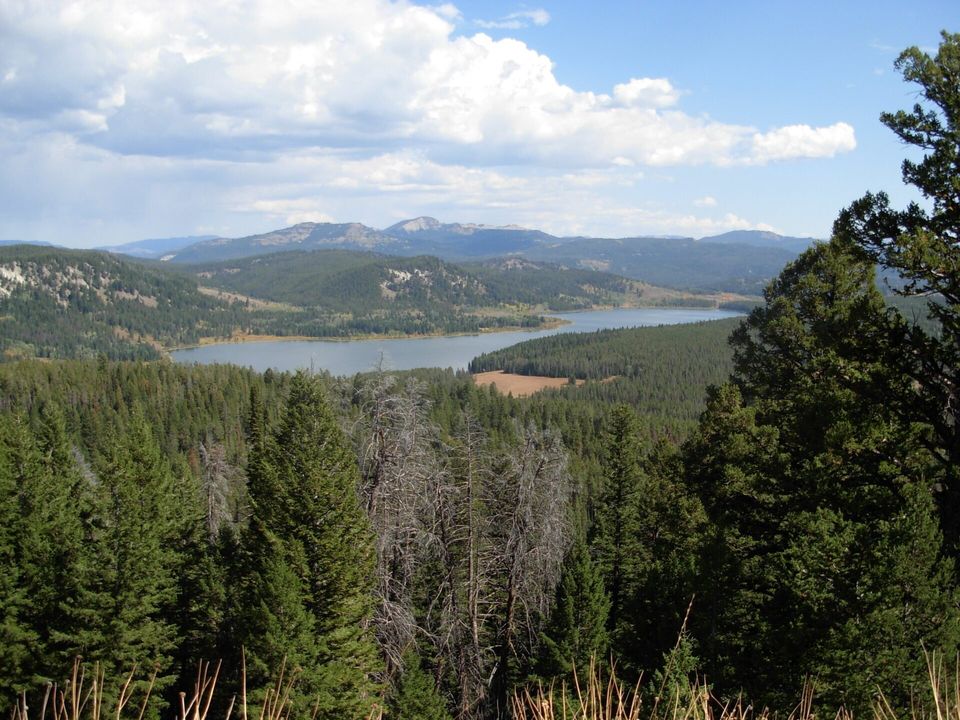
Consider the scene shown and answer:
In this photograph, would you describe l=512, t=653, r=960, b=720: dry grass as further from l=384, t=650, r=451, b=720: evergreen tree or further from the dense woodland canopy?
l=384, t=650, r=451, b=720: evergreen tree

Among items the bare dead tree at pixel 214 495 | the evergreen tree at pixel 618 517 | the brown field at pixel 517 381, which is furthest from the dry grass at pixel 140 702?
the brown field at pixel 517 381

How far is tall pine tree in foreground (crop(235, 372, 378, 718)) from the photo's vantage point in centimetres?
1154

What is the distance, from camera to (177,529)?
1777 cm

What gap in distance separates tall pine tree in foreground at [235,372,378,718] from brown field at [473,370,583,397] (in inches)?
4330

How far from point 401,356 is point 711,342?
78223 mm

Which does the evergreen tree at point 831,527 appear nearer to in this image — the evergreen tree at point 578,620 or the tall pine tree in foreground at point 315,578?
the evergreen tree at point 578,620

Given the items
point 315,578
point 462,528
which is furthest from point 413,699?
point 462,528

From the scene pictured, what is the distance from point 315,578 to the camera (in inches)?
502

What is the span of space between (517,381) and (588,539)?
118m

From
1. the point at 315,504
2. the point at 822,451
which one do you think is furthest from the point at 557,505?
the point at 822,451

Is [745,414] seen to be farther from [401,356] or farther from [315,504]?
[401,356]

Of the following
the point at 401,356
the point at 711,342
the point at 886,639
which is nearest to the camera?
the point at 886,639

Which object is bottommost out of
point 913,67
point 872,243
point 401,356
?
point 401,356

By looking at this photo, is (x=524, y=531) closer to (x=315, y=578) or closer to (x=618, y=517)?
(x=618, y=517)
